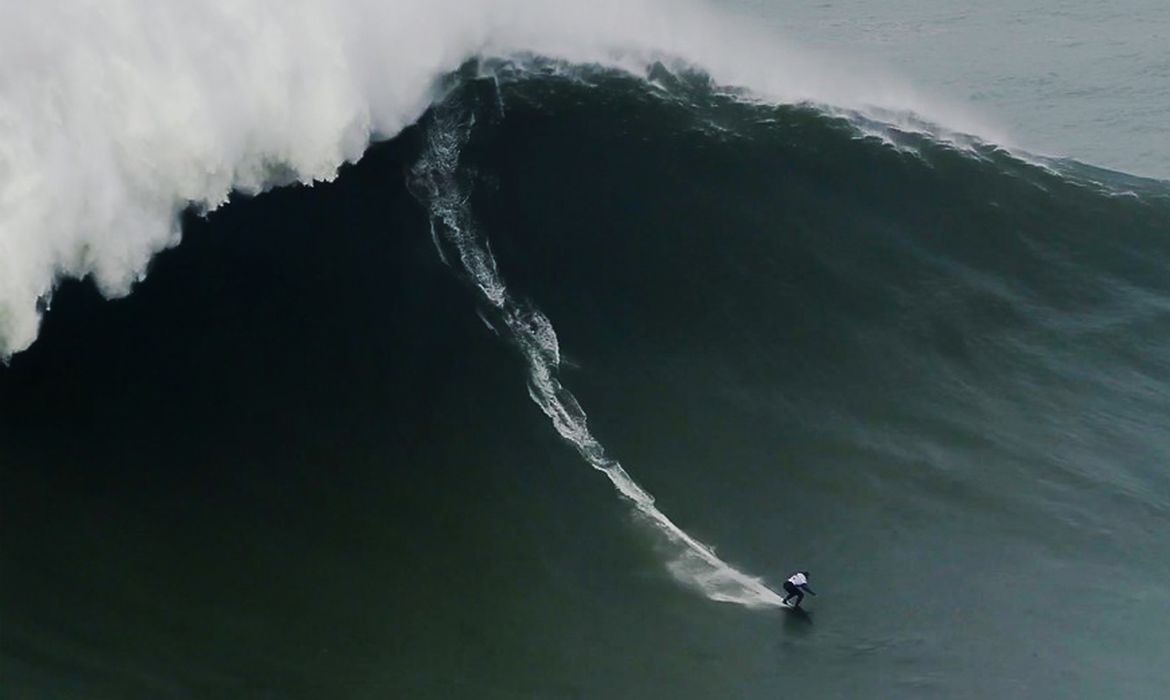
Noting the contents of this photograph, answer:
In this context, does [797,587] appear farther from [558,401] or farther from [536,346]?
[536,346]

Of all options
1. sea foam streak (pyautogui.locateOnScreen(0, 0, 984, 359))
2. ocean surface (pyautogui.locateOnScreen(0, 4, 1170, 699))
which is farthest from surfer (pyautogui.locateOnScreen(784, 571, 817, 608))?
sea foam streak (pyautogui.locateOnScreen(0, 0, 984, 359))

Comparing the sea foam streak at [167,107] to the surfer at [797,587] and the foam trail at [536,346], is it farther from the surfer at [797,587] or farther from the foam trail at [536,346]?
the surfer at [797,587]

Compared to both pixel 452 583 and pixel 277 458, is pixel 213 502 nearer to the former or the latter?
pixel 277 458

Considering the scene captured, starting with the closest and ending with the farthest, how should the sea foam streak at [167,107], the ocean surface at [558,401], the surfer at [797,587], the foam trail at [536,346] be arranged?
the ocean surface at [558,401]
the sea foam streak at [167,107]
the surfer at [797,587]
the foam trail at [536,346]

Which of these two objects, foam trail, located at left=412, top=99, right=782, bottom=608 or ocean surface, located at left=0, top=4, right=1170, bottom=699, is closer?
ocean surface, located at left=0, top=4, right=1170, bottom=699

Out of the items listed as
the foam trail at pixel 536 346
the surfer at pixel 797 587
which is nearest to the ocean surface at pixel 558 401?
the foam trail at pixel 536 346

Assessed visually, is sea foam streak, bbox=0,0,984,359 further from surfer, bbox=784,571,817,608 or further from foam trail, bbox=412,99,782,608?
surfer, bbox=784,571,817,608
